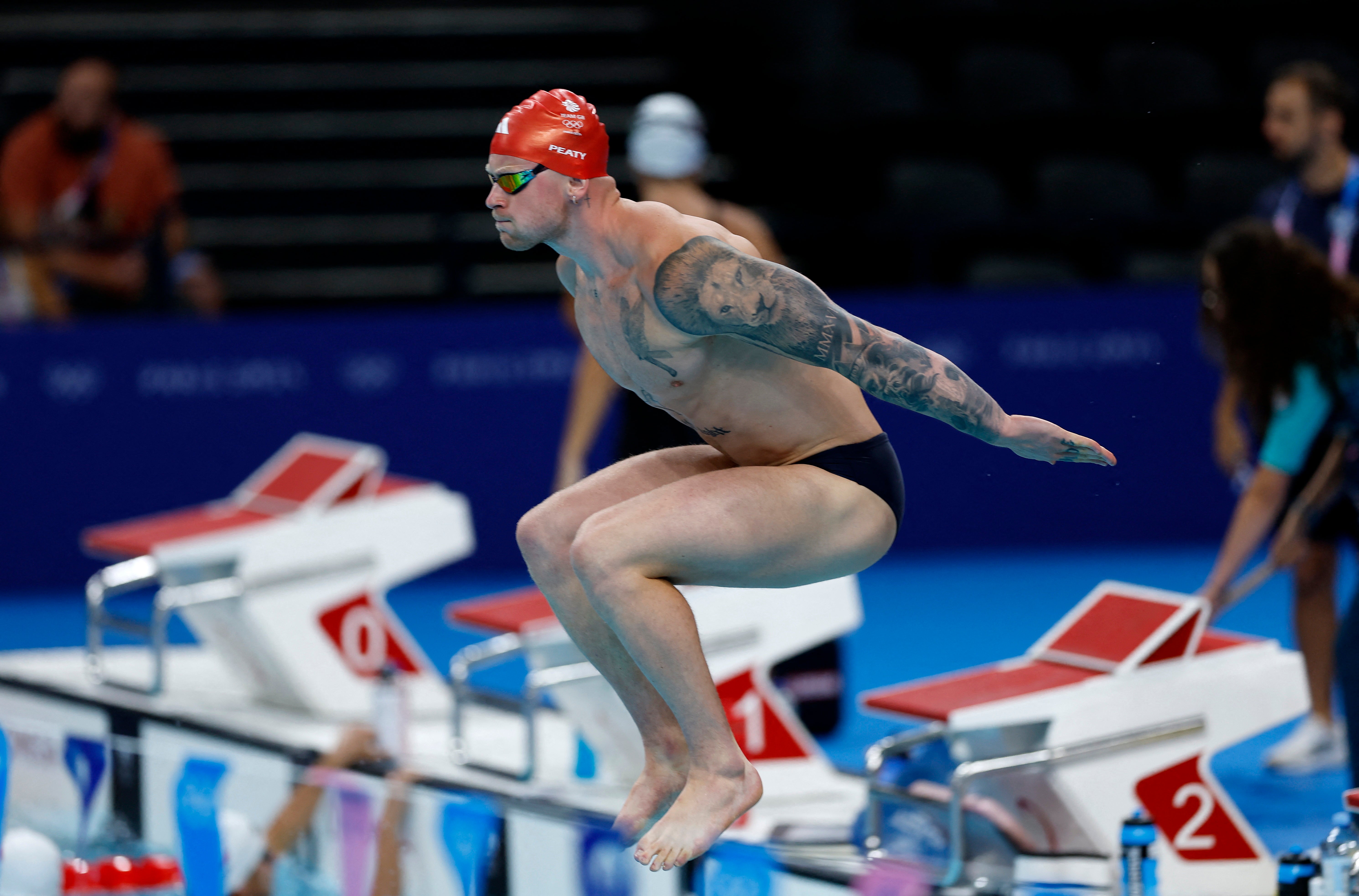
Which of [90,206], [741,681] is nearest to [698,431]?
[741,681]

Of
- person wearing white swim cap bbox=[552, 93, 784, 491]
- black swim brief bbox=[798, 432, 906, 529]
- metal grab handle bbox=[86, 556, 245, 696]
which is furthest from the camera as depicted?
metal grab handle bbox=[86, 556, 245, 696]

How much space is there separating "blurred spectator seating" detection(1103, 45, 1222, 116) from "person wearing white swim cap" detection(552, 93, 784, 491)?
502cm

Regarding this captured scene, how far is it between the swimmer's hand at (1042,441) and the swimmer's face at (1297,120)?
12.0 feet

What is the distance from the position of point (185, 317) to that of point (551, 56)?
12.2 ft

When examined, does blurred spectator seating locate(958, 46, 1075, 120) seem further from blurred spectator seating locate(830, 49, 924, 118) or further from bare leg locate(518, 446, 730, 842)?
bare leg locate(518, 446, 730, 842)

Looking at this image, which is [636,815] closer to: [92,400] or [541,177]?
[541,177]

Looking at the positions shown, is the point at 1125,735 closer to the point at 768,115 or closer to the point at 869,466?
the point at 869,466

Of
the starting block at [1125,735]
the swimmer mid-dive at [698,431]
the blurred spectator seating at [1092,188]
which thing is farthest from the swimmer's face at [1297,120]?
the blurred spectator seating at [1092,188]

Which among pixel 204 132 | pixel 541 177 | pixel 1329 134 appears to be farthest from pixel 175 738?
pixel 204 132

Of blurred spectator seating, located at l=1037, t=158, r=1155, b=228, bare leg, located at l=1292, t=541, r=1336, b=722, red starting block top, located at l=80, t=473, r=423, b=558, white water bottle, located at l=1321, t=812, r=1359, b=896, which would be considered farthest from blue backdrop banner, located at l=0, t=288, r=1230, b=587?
white water bottle, located at l=1321, t=812, r=1359, b=896

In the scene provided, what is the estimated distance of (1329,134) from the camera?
621 cm

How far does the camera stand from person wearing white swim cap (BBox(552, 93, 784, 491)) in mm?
4895

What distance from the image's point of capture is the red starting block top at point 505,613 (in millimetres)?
5281

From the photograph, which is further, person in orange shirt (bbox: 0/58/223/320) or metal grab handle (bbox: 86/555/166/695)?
person in orange shirt (bbox: 0/58/223/320)
